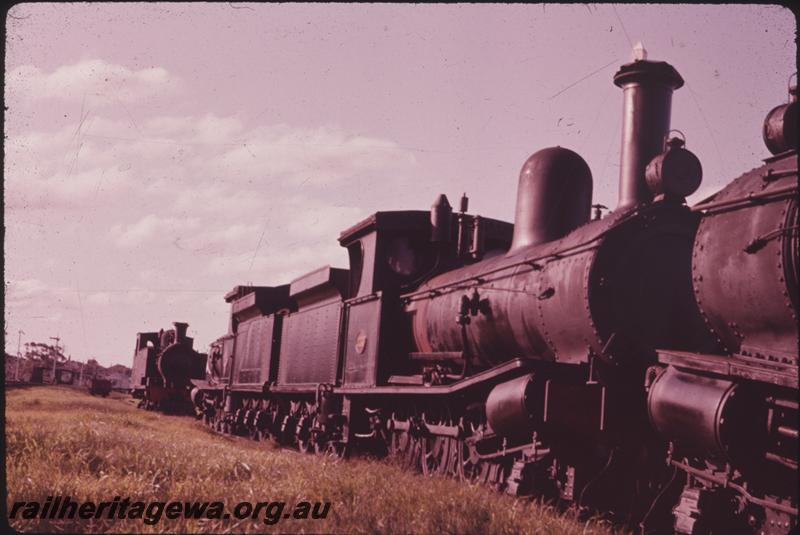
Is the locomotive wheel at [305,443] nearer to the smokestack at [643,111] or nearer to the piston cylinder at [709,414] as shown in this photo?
the smokestack at [643,111]

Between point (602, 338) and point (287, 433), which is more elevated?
point (602, 338)

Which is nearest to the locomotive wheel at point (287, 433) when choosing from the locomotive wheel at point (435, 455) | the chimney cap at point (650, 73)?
the locomotive wheel at point (435, 455)

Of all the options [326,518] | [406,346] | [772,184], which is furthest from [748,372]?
[406,346]

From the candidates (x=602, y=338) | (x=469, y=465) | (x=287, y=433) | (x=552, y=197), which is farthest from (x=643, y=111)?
(x=287, y=433)

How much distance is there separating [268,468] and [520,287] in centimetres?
290

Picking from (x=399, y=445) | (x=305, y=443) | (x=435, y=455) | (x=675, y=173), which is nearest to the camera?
(x=675, y=173)

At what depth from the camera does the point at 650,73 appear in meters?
7.26

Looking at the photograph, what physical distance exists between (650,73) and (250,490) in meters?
5.14

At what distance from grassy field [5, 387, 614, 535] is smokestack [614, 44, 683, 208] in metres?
3.10

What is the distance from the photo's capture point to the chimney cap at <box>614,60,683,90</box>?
7.25 m

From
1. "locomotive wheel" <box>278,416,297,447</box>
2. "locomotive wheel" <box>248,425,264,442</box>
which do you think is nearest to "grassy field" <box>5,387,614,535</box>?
"locomotive wheel" <box>278,416,297,447</box>

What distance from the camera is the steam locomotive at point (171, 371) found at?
26.1m

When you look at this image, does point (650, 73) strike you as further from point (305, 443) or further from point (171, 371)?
point (171, 371)

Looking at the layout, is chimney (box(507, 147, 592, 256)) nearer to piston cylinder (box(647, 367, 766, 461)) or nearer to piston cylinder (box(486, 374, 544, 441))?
piston cylinder (box(486, 374, 544, 441))
